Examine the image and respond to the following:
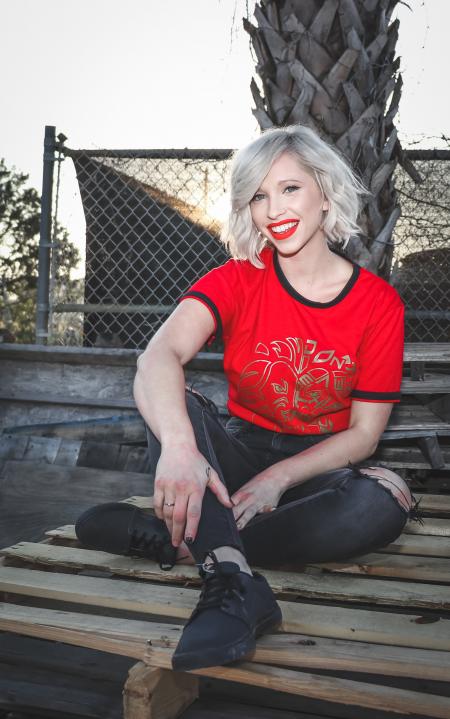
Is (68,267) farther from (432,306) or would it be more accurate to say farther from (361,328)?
(361,328)

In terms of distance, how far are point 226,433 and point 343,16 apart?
2586mm

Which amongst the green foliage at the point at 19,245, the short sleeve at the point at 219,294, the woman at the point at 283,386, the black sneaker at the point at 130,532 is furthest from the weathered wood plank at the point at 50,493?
the green foliage at the point at 19,245

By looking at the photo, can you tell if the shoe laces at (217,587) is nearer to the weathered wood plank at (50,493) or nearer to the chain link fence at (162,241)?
the weathered wood plank at (50,493)

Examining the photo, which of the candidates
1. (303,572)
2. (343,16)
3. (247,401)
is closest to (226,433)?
(247,401)

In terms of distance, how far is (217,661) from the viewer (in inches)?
60.9

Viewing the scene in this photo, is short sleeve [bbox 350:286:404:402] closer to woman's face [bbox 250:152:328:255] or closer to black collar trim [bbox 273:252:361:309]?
black collar trim [bbox 273:252:361:309]

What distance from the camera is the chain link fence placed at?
474cm

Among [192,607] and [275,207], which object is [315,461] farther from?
[275,207]

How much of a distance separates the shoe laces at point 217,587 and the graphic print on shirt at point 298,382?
2.66 feet

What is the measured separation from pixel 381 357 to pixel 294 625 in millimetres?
1063

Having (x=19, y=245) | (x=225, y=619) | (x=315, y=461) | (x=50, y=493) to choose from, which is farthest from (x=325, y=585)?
(x=19, y=245)

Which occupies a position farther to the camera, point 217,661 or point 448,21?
point 448,21

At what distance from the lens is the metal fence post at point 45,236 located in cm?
508

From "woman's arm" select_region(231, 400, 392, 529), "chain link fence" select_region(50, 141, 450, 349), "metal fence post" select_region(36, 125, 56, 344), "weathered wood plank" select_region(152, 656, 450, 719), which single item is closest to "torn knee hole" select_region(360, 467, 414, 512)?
"woman's arm" select_region(231, 400, 392, 529)
